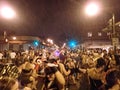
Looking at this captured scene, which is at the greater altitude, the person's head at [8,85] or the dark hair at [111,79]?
the dark hair at [111,79]

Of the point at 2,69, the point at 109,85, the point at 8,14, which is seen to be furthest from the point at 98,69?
the point at 2,69

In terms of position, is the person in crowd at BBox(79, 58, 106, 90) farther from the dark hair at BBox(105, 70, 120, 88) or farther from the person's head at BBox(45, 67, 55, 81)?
the dark hair at BBox(105, 70, 120, 88)

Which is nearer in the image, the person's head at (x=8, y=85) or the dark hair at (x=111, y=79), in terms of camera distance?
the dark hair at (x=111, y=79)

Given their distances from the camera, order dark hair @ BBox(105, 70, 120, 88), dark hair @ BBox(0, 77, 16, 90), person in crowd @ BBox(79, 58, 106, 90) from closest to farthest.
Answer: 1. dark hair @ BBox(105, 70, 120, 88)
2. dark hair @ BBox(0, 77, 16, 90)
3. person in crowd @ BBox(79, 58, 106, 90)

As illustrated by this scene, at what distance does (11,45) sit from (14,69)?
70.3m

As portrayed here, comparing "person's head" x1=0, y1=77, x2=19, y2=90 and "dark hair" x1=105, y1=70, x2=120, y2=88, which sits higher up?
"dark hair" x1=105, y1=70, x2=120, y2=88

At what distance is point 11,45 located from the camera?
78.8m

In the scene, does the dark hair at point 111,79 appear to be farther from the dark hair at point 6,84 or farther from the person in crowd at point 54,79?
the dark hair at point 6,84

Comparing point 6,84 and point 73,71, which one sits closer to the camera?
point 6,84

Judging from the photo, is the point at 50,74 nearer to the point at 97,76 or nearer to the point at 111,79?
the point at 97,76

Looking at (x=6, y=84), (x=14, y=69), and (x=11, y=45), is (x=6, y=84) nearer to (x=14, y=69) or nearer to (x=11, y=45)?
(x=14, y=69)

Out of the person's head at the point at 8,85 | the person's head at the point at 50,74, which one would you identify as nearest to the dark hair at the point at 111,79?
the person's head at the point at 50,74

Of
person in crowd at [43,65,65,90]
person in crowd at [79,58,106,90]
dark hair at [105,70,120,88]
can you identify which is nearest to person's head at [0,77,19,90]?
person in crowd at [43,65,65,90]

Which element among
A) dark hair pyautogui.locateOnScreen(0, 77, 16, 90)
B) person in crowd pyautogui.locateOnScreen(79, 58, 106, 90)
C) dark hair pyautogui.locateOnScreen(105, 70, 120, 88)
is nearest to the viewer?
dark hair pyautogui.locateOnScreen(105, 70, 120, 88)
